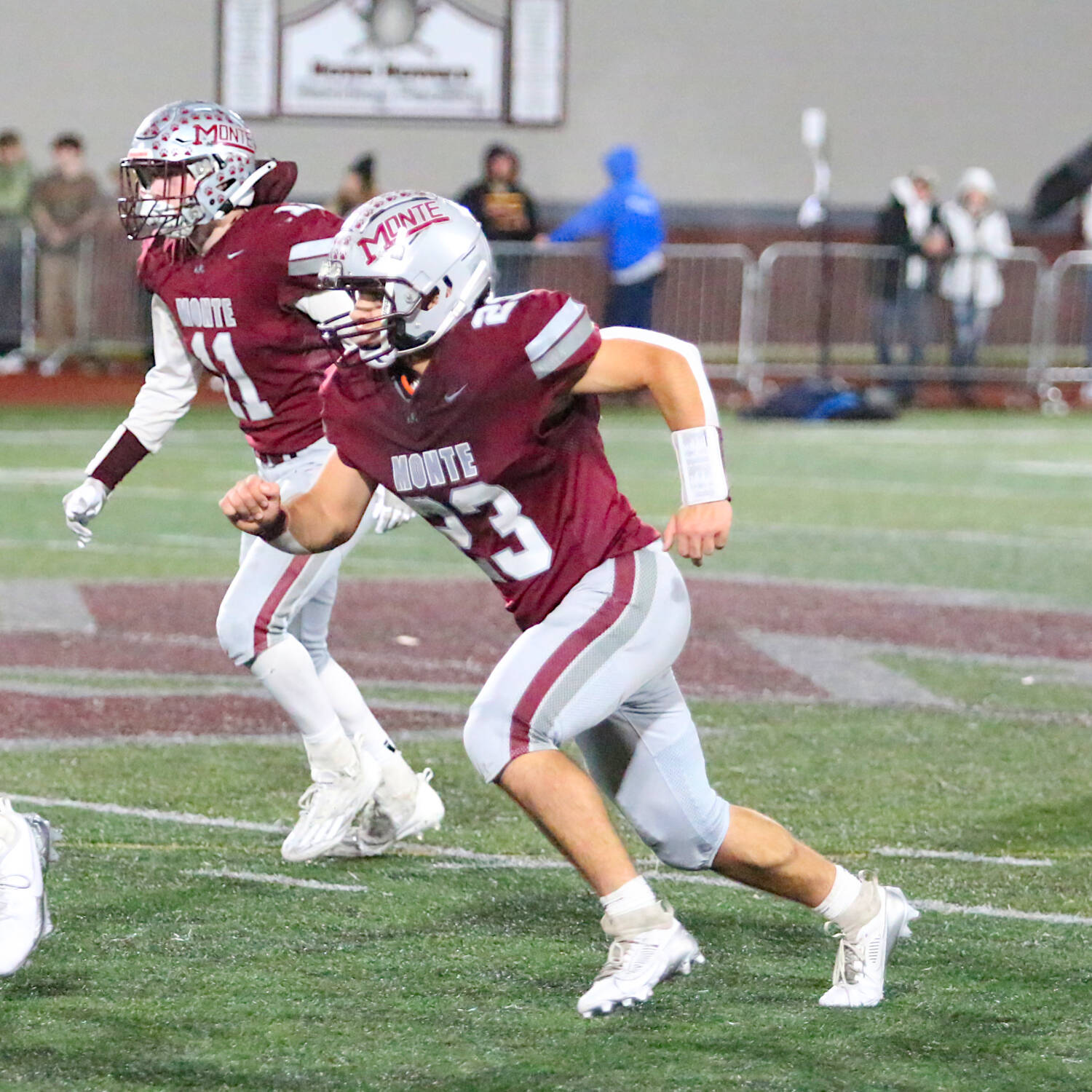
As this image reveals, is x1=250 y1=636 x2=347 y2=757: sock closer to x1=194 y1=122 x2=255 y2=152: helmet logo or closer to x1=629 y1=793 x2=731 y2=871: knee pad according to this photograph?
x1=194 y1=122 x2=255 y2=152: helmet logo

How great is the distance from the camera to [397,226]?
14.5ft

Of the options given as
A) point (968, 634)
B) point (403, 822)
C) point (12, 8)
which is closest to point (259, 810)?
point (403, 822)

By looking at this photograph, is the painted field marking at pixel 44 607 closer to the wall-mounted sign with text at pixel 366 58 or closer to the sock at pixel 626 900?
the sock at pixel 626 900

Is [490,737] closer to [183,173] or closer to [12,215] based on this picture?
[183,173]

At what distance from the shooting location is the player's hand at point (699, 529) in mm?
4305

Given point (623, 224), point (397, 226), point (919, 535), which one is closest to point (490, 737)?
point (397, 226)

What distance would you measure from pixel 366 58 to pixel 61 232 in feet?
14.5

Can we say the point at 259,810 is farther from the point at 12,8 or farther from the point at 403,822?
the point at 12,8

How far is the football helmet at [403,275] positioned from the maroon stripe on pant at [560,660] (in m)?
0.65

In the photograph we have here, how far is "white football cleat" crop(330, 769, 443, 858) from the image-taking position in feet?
19.1

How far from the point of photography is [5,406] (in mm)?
19219

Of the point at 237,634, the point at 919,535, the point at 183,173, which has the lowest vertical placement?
the point at 919,535

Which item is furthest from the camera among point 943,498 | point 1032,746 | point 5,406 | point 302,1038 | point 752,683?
point 5,406

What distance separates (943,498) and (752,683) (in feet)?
20.1
